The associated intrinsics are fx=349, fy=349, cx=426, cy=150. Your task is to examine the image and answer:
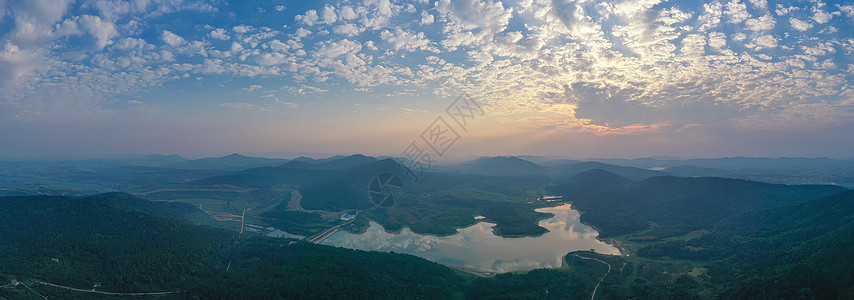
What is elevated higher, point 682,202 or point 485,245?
point 682,202

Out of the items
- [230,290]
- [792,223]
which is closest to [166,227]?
[230,290]

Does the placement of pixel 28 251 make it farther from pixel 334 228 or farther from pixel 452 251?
pixel 452 251

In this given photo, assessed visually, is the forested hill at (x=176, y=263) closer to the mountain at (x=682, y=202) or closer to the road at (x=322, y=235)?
the road at (x=322, y=235)

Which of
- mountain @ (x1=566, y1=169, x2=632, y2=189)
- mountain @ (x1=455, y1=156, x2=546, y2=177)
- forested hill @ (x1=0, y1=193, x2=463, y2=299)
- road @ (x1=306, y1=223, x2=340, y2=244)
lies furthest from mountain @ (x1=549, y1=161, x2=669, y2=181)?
forested hill @ (x1=0, y1=193, x2=463, y2=299)

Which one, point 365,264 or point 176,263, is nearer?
point 176,263

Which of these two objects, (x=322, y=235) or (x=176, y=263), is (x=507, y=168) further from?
(x=176, y=263)

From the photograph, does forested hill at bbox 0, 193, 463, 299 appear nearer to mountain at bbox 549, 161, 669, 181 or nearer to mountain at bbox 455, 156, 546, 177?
mountain at bbox 549, 161, 669, 181

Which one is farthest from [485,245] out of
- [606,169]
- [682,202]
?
[606,169]
